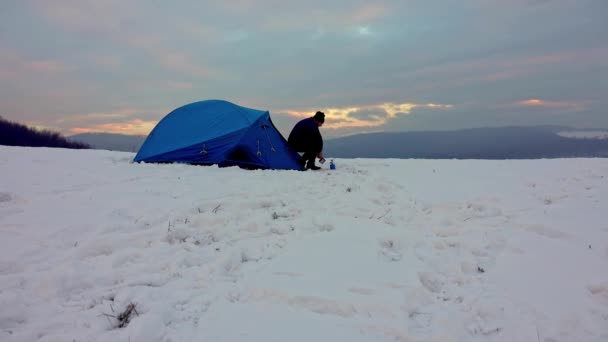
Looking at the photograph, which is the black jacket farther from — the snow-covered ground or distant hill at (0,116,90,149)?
distant hill at (0,116,90,149)

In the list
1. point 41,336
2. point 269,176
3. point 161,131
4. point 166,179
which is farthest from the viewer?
point 161,131

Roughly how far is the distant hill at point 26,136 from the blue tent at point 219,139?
2234 inches

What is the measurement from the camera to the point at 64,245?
3271 mm

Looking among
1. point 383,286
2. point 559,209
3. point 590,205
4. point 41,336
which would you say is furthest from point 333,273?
point 590,205

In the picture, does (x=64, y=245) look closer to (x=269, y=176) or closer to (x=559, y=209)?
(x=269, y=176)

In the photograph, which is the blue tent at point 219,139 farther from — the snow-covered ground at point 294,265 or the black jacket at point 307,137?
the snow-covered ground at point 294,265

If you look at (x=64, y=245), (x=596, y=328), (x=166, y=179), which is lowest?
(x=596, y=328)

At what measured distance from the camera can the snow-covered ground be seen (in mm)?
2244

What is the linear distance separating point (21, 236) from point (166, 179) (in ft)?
10.3

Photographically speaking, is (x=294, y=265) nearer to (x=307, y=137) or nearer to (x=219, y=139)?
(x=219, y=139)

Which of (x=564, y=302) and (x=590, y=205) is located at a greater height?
(x=590, y=205)

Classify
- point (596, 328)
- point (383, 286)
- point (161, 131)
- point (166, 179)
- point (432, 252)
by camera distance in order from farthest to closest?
point (161, 131), point (166, 179), point (432, 252), point (383, 286), point (596, 328)

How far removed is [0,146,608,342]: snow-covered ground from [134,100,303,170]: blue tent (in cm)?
312

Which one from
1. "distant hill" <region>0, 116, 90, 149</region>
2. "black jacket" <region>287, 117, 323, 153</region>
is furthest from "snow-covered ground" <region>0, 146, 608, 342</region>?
"distant hill" <region>0, 116, 90, 149</region>
